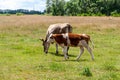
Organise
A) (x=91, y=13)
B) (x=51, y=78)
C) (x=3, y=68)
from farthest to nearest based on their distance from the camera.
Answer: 1. (x=91, y=13)
2. (x=3, y=68)
3. (x=51, y=78)

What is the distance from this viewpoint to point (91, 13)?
379 feet

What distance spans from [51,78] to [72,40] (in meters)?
5.59

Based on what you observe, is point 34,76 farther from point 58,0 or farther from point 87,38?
point 58,0

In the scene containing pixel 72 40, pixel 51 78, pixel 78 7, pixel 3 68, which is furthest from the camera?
pixel 78 7

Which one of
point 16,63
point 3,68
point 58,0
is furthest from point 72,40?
point 58,0

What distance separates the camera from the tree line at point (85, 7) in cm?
11494

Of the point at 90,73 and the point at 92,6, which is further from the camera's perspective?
the point at 92,6

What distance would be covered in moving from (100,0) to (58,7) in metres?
20.3

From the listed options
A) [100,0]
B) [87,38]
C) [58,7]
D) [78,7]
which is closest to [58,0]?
[58,7]

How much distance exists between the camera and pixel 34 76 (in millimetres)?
11906

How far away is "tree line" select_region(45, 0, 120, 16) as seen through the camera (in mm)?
114938

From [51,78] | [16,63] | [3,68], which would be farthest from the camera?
[16,63]

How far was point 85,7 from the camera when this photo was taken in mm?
123812

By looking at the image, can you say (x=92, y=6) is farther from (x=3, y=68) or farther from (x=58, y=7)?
(x=3, y=68)
